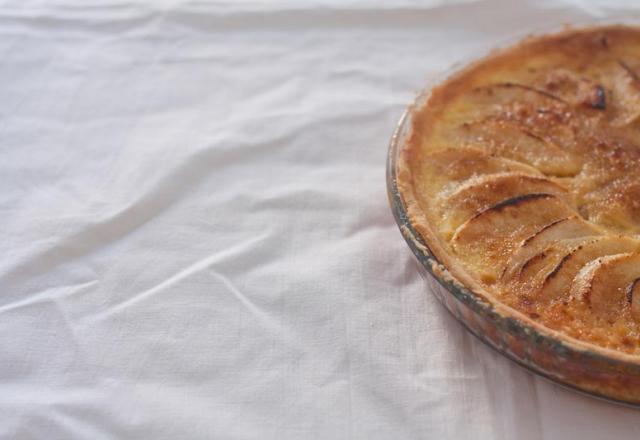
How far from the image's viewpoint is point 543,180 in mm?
2076

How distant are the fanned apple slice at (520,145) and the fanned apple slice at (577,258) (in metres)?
0.32

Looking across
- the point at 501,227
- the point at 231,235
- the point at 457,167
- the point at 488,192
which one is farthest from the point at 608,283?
the point at 231,235

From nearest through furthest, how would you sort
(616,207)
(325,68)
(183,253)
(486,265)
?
(486,265), (616,207), (183,253), (325,68)

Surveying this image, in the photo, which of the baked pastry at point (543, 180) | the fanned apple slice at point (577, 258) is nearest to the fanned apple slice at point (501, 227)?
the baked pastry at point (543, 180)

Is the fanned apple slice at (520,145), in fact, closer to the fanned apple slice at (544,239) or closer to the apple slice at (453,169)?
the apple slice at (453,169)

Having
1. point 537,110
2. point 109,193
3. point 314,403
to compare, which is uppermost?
point 537,110

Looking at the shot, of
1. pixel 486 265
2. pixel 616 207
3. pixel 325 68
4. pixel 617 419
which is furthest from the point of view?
pixel 325 68

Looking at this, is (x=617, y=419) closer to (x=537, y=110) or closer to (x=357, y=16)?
(x=537, y=110)

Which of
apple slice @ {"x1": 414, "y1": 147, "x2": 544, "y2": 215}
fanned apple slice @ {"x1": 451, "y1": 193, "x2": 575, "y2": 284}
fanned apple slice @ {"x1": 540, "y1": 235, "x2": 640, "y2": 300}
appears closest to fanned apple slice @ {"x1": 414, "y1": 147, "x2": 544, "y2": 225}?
apple slice @ {"x1": 414, "y1": 147, "x2": 544, "y2": 215}

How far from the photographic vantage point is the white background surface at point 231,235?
1835 mm

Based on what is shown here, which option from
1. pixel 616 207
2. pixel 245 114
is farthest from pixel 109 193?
pixel 616 207

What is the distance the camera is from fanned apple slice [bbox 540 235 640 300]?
5.96 feet

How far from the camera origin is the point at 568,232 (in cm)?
194

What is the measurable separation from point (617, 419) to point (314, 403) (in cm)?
74
